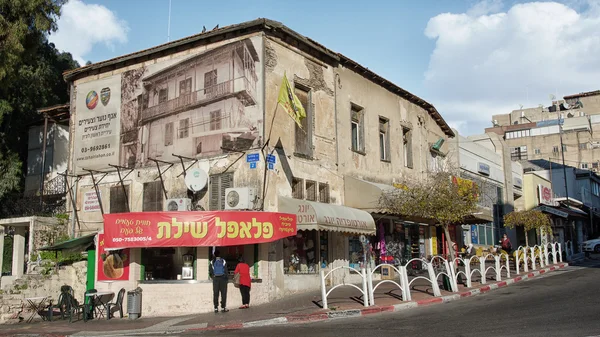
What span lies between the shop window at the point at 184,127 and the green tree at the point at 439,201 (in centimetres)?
742

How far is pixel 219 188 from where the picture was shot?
18.1 metres

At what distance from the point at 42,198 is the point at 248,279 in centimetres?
1171

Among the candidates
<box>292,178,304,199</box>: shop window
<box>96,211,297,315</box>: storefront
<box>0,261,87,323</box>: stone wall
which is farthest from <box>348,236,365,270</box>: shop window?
<box>0,261,87,323</box>: stone wall

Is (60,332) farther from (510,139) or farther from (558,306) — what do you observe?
(510,139)

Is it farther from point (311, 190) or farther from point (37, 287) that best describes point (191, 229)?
point (37, 287)

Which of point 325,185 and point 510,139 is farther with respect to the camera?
point 510,139

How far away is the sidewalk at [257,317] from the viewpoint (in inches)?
530

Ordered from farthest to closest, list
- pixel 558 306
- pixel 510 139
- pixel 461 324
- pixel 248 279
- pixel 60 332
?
pixel 510 139 → pixel 248 279 → pixel 60 332 → pixel 558 306 → pixel 461 324

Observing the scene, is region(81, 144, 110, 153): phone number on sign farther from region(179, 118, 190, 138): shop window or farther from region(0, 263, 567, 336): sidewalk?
region(0, 263, 567, 336): sidewalk

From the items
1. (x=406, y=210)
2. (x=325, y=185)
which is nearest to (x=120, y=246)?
(x=325, y=185)

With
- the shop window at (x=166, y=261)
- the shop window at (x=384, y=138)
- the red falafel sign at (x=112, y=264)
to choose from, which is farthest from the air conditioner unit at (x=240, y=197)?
the shop window at (x=384, y=138)

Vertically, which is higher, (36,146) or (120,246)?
(36,146)

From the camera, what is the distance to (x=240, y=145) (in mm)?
17953

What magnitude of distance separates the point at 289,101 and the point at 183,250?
5.63 meters
